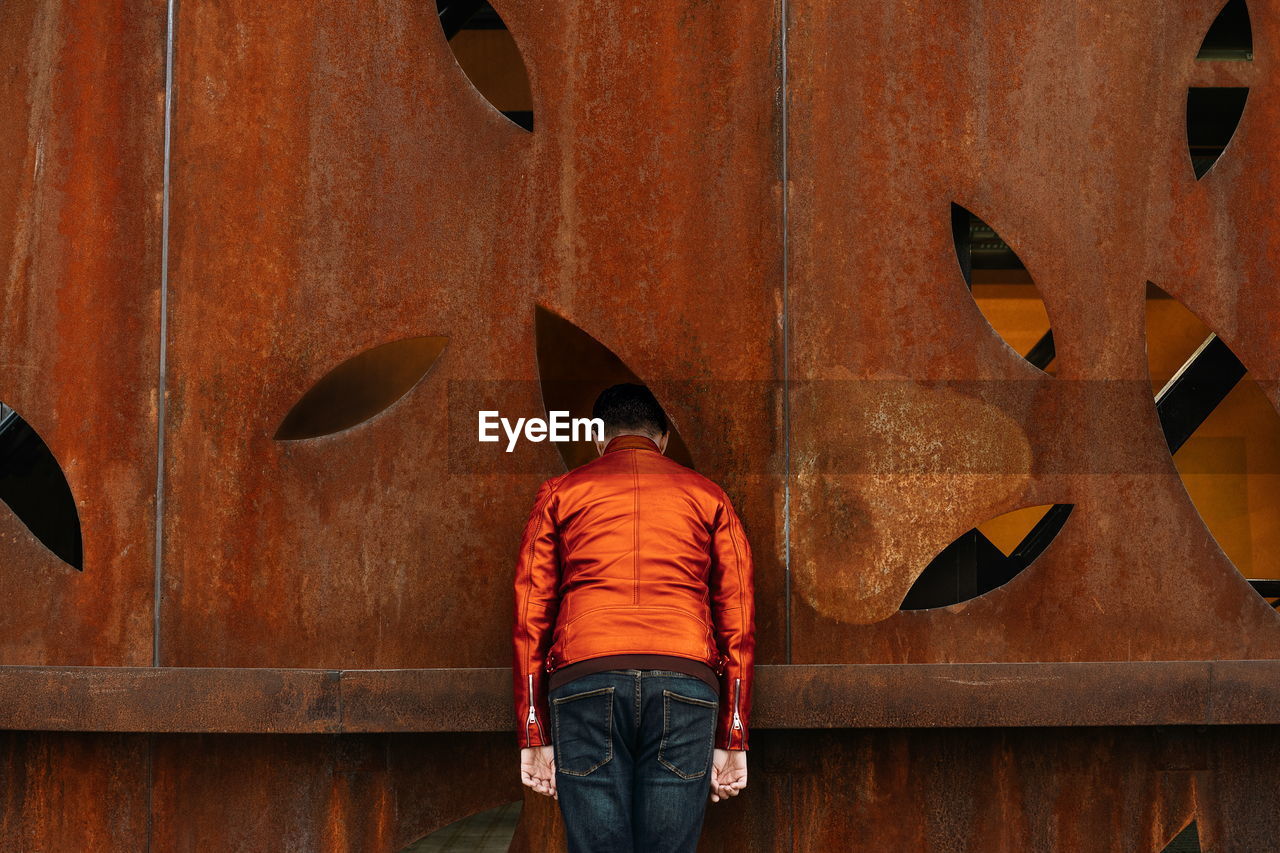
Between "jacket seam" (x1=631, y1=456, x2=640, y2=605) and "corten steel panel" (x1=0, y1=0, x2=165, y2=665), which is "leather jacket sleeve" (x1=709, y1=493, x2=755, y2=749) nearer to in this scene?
"jacket seam" (x1=631, y1=456, x2=640, y2=605)

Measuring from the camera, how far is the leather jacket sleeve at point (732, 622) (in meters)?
3.07

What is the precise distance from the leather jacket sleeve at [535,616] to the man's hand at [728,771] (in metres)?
0.50

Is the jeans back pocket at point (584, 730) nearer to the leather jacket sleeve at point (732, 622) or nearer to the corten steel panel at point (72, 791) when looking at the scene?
the leather jacket sleeve at point (732, 622)

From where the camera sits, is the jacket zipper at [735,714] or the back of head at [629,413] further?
the back of head at [629,413]

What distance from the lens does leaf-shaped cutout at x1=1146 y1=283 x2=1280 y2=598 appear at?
13.4ft

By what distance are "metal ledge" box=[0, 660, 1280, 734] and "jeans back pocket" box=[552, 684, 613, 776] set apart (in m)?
0.68

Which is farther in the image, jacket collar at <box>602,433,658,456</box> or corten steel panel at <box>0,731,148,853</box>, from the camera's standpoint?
corten steel panel at <box>0,731,148,853</box>

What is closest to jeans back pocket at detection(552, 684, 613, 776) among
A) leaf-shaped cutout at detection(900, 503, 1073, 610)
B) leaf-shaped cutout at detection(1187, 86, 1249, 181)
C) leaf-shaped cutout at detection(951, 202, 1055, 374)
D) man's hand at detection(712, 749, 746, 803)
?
man's hand at detection(712, 749, 746, 803)

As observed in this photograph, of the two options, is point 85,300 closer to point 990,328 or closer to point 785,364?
point 785,364

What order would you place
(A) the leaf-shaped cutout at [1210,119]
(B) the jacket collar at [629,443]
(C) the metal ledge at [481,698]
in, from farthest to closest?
(A) the leaf-shaped cutout at [1210,119]
(C) the metal ledge at [481,698]
(B) the jacket collar at [629,443]

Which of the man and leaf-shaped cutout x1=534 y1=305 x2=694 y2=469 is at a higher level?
leaf-shaped cutout x1=534 y1=305 x2=694 y2=469

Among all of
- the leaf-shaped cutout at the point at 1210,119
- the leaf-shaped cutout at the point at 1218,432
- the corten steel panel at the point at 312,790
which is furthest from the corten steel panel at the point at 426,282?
the leaf-shaped cutout at the point at 1210,119

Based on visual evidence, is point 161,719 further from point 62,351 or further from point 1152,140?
point 1152,140

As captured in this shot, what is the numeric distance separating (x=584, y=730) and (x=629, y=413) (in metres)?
0.96
